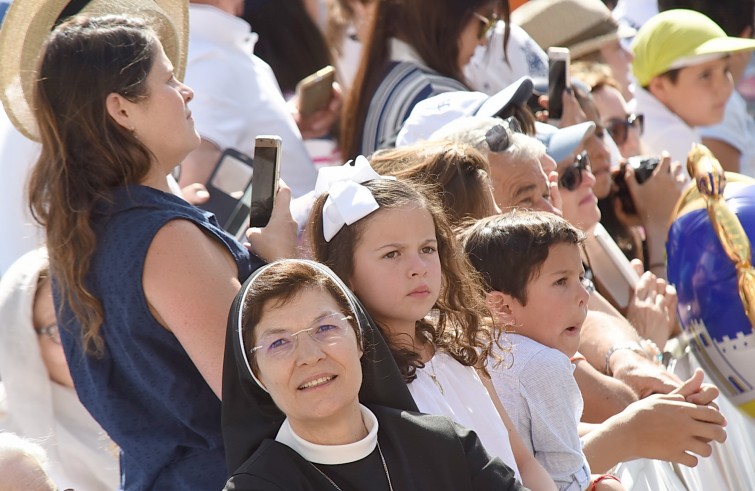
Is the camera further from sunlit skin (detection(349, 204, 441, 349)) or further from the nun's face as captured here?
the nun's face

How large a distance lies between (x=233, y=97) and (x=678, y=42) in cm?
248

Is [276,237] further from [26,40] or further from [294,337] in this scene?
[26,40]

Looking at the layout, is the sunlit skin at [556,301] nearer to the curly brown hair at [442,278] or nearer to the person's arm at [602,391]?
the curly brown hair at [442,278]

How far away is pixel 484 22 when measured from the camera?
181 inches

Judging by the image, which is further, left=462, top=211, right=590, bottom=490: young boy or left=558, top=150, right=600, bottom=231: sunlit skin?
left=558, top=150, right=600, bottom=231: sunlit skin

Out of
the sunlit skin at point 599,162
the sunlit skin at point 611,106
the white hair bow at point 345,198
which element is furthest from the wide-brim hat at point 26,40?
the sunlit skin at point 611,106

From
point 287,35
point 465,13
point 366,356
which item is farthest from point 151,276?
point 287,35

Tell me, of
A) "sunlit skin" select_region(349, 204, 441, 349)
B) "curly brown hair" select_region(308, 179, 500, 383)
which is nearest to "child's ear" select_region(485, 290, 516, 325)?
"curly brown hair" select_region(308, 179, 500, 383)

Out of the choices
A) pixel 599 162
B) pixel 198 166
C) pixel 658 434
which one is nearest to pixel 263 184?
pixel 658 434

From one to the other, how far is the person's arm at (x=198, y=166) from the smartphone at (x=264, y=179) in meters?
1.21

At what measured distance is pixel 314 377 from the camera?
208 centimetres

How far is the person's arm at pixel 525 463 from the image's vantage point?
252cm

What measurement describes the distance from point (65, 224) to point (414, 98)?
6.70 feet

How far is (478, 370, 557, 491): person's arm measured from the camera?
2.52 m
